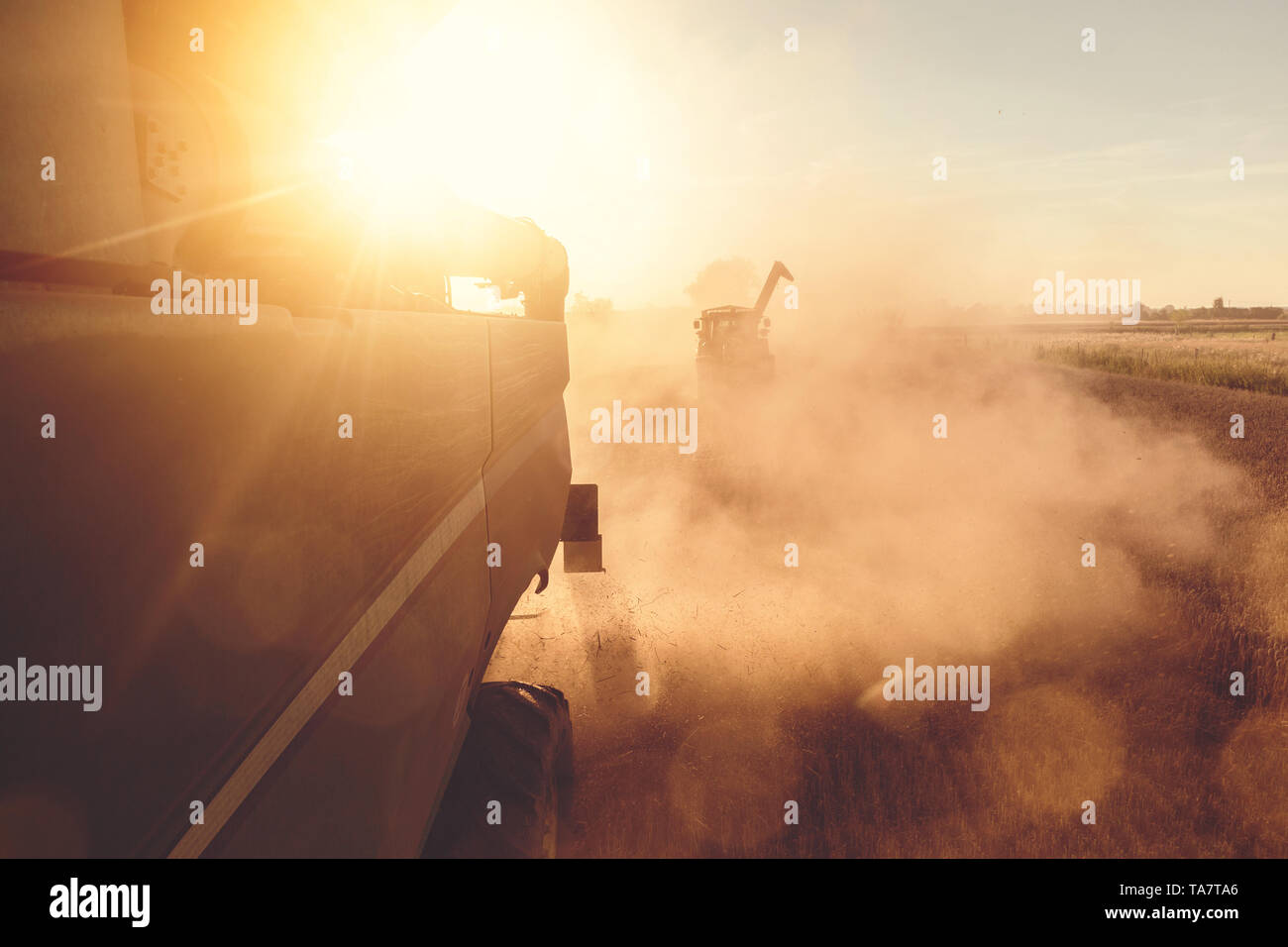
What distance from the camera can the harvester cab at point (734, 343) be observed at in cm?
2120

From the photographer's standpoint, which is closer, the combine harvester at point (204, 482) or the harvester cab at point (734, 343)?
the combine harvester at point (204, 482)

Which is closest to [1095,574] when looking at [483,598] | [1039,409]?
[483,598]

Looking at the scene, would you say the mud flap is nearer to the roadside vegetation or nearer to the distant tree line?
the roadside vegetation

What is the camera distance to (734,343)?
2128 centimetres

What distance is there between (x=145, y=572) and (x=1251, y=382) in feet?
107

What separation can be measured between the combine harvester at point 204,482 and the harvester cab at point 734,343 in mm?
20285

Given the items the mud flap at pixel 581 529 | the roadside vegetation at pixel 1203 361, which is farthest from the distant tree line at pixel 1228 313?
the mud flap at pixel 581 529

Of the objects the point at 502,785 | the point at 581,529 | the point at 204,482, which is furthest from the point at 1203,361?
the point at 204,482

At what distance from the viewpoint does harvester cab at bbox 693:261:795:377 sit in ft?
69.6

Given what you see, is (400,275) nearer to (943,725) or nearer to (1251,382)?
(943,725)

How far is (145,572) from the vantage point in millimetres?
477

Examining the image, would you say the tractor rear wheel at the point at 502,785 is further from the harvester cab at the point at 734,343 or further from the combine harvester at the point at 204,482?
the harvester cab at the point at 734,343

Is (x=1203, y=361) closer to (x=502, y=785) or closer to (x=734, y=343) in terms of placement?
(x=734, y=343)

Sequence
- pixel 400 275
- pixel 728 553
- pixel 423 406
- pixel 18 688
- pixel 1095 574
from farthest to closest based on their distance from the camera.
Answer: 1. pixel 728 553
2. pixel 1095 574
3. pixel 400 275
4. pixel 423 406
5. pixel 18 688
